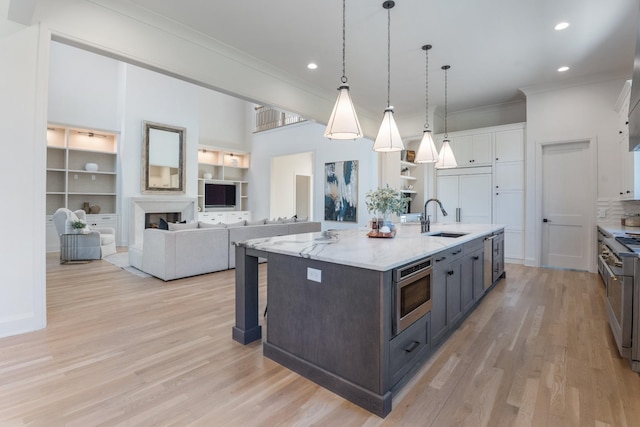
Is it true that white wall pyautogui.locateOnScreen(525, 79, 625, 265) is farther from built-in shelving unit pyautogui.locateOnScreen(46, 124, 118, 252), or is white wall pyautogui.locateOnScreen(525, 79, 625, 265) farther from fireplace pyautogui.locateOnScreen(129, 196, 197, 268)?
built-in shelving unit pyautogui.locateOnScreen(46, 124, 118, 252)

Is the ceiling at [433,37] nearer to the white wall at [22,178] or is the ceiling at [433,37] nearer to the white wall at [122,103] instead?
the white wall at [22,178]

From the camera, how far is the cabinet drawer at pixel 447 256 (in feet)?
7.51

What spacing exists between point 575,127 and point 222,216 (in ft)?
28.9

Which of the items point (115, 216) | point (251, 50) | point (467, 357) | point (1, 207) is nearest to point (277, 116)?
point (115, 216)

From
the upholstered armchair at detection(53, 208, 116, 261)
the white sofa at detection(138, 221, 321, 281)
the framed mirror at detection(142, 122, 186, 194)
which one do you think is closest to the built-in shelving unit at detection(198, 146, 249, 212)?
the framed mirror at detection(142, 122, 186, 194)

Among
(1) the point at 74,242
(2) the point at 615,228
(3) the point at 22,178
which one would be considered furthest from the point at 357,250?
(1) the point at 74,242

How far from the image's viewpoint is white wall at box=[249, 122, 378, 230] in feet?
25.3

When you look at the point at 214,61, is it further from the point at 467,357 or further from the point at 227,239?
the point at 467,357

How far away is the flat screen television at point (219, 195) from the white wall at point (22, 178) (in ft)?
23.2

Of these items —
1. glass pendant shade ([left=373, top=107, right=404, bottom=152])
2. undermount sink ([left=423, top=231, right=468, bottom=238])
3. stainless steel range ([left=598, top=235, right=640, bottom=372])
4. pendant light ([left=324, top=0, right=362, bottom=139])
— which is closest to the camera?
stainless steel range ([left=598, top=235, right=640, bottom=372])

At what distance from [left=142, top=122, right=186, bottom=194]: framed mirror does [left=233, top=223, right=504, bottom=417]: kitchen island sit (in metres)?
6.47

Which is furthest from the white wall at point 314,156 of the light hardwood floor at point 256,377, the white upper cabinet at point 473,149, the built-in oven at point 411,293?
the built-in oven at point 411,293

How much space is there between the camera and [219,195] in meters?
10.0

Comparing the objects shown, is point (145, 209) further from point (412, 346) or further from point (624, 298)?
point (624, 298)
